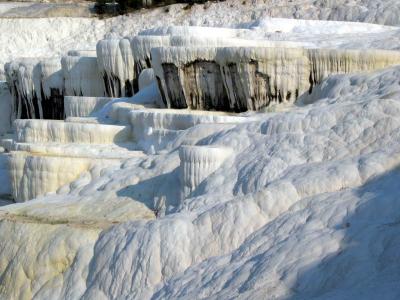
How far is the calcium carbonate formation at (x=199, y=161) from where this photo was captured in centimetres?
984

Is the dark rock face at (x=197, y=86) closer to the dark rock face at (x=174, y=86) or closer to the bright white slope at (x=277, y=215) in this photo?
the dark rock face at (x=174, y=86)

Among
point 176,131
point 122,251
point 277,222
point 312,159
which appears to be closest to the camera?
point 277,222

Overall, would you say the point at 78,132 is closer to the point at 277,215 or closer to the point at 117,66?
the point at 117,66

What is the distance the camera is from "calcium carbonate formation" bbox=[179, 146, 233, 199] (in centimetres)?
984

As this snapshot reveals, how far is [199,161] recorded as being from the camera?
987 centimetres

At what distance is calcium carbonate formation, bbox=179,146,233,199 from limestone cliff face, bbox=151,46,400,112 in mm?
2939

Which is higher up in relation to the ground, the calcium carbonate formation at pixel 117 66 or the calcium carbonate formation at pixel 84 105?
the calcium carbonate formation at pixel 117 66

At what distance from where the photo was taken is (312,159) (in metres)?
9.21

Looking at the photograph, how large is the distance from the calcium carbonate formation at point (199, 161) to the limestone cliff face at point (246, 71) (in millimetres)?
2939

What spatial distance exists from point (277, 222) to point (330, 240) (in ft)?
3.31

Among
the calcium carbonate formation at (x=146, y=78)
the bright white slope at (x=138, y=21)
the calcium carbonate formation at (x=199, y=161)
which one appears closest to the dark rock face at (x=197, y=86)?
the calcium carbonate formation at (x=146, y=78)

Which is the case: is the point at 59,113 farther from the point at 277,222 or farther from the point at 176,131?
the point at 277,222

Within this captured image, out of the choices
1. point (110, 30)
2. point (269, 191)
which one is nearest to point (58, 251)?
point (269, 191)

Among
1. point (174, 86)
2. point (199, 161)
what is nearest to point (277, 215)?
point (199, 161)
